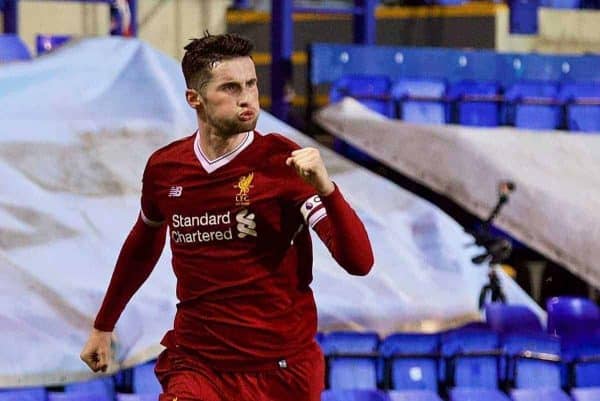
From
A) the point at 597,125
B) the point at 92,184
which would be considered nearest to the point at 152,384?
the point at 92,184

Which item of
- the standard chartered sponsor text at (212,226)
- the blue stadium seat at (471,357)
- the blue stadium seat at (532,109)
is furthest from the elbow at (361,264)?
the blue stadium seat at (532,109)

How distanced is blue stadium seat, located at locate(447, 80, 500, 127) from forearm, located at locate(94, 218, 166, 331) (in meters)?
4.80

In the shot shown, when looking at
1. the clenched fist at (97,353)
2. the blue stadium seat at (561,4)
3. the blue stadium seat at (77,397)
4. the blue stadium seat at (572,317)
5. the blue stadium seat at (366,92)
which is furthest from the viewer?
the blue stadium seat at (561,4)

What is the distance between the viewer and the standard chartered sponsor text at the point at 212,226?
290 cm

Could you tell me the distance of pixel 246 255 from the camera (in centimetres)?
291

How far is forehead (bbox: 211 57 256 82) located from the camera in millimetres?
2830

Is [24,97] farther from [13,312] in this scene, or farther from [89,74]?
[13,312]

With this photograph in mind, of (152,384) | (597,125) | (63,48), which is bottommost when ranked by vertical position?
(152,384)

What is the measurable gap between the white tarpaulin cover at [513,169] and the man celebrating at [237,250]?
143 inches

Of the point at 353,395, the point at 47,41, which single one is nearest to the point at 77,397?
the point at 353,395

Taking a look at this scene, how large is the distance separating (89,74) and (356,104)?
1.51 meters

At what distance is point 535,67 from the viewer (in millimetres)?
8672

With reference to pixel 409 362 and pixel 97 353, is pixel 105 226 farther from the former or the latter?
pixel 97 353

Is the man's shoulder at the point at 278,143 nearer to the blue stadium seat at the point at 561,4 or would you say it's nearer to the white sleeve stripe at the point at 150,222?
the white sleeve stripe at the point at 150,222
